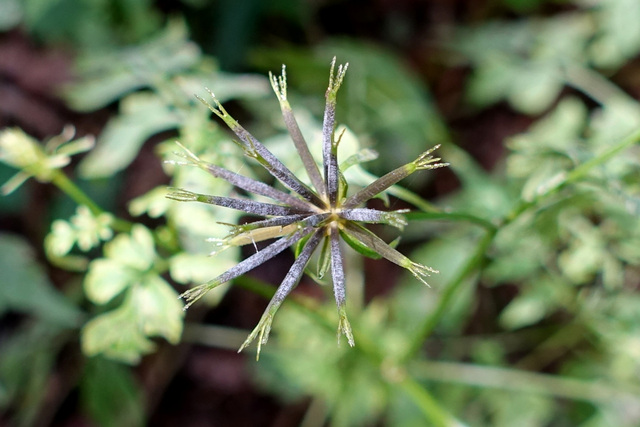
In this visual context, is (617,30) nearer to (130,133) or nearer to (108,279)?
(130,133)

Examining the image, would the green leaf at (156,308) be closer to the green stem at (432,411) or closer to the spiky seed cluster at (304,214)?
the spiky seed cluster at (304,214)

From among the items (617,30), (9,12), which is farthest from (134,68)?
(617,30)

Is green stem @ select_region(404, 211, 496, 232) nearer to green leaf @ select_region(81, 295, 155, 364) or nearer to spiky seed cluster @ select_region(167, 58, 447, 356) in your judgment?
spiky seed cluster @ select_region(167, 58, 447, 356)

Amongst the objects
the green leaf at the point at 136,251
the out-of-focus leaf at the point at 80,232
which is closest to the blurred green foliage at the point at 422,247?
the green leaf at the point at 136,251

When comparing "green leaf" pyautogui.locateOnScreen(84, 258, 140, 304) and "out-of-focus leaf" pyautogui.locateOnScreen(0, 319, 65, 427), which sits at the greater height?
"green leaf" pyautogui.locateOnScreen(84, 258, 140, 304)

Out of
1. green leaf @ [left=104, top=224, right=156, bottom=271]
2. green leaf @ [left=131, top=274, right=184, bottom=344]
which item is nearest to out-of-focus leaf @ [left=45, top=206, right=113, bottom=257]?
green leaf @ [left=104, top=224, right=156, bottom=271]

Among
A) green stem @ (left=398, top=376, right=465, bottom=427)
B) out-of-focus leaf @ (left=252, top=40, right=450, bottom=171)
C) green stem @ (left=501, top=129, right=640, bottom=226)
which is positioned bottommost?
green stem @ (left=398, top=376, right=465, bottom=427)

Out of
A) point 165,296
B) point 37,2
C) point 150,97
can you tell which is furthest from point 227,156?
point 37,2

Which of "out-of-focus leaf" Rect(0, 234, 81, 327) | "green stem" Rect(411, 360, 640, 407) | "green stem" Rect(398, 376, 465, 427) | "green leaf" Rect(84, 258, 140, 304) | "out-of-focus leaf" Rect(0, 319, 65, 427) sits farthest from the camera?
"out-of-focus leaf" Rect(0, 319, 65, 427)
